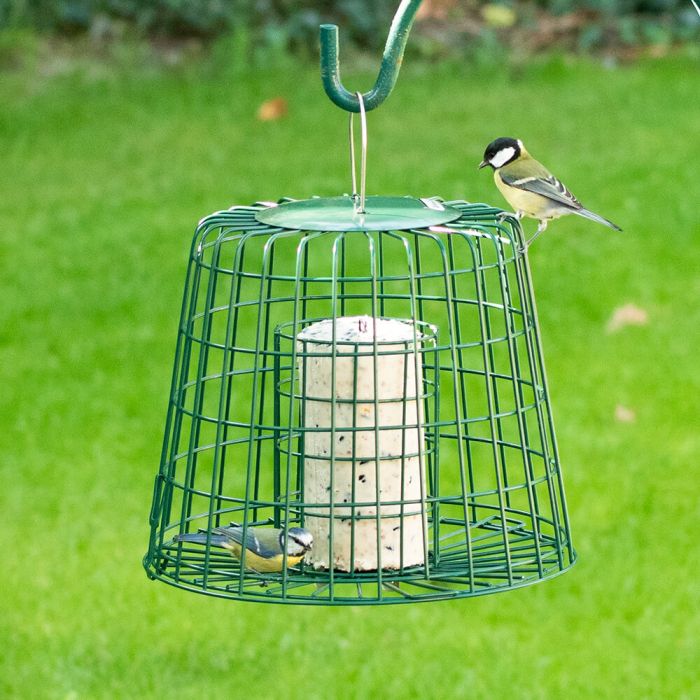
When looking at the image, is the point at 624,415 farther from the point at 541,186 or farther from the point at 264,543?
the point at 264,543

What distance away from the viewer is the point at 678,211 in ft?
34.0

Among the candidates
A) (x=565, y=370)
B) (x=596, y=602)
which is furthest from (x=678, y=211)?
(x=596, y=602)

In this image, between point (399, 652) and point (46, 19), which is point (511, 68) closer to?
point (46, 19)

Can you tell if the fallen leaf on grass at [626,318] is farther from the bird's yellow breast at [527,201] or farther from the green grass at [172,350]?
the bird's yellow breast at [527,201]

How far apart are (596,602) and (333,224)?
3.77 meters

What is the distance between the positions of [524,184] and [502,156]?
126 mm

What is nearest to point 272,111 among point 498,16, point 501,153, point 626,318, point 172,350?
point 498,16

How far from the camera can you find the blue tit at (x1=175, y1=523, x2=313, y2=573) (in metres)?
3.63

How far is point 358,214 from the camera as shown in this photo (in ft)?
12.1

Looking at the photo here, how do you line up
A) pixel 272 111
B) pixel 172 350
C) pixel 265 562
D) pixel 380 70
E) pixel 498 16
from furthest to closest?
pixel 498 16 → pixel 272 111 → pixel 172 350 → pixel 265 562 → pixel 380 70

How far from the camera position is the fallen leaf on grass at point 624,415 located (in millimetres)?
8180

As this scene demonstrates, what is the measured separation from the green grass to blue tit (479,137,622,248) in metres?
2.47

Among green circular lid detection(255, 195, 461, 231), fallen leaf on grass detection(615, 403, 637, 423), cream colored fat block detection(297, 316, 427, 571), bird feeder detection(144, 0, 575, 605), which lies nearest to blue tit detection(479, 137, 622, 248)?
bird feeder detection(144, 0, 575, 605)

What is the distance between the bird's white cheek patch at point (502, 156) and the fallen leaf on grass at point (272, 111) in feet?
27.4
